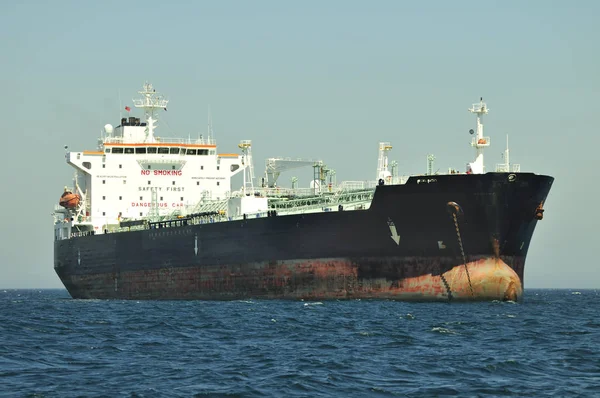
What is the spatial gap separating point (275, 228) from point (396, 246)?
22.5 feet

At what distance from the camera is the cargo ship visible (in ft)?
134

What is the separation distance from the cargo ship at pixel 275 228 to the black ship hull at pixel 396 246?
0.05 meters

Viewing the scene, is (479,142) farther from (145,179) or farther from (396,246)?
(145,179)

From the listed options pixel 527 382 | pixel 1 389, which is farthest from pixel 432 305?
pixel 1 389

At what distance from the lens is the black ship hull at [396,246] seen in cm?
4044

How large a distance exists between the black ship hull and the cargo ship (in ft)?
0.18

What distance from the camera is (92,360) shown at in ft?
78.5

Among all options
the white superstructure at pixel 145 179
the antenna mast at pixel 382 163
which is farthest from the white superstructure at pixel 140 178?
the antenna mast at pixel 382 163

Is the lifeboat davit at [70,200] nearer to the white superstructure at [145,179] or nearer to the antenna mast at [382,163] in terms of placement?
the white superstructure at [145,179]

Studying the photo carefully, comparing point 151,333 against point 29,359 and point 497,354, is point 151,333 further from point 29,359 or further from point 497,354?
point 497,354

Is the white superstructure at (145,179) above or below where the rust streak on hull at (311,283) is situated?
above

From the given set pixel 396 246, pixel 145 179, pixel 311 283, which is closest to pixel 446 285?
pixel 396 246

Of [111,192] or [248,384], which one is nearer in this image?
[248,384]

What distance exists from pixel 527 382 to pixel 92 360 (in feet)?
35.7
